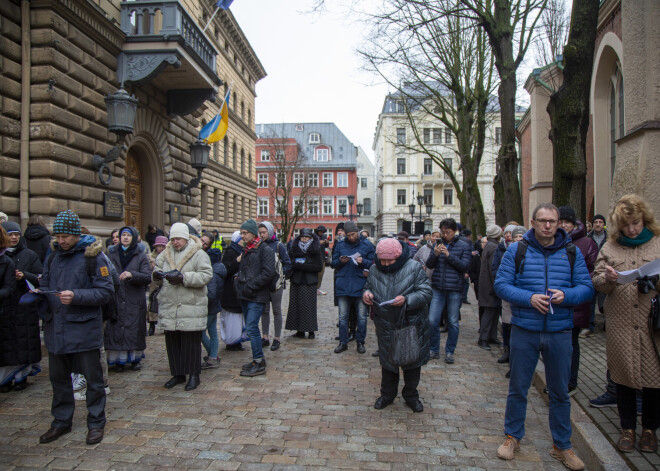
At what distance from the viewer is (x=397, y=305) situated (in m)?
4.98

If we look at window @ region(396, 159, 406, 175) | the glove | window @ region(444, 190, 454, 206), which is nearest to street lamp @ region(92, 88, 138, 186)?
the glove

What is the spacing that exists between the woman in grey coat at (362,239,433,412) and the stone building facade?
287 inches

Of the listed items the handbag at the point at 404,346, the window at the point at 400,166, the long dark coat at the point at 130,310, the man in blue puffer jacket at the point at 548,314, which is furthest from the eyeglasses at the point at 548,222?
the window at the point at 400,166

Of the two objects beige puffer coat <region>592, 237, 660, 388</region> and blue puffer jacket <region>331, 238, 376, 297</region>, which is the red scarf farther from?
beige puffer coat <region>592, 237, 660, 388</region>

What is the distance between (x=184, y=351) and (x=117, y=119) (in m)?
6.66

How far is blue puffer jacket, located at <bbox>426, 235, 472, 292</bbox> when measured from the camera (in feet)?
24.1

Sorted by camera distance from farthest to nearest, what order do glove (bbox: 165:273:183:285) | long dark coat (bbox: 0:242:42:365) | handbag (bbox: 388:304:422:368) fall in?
glove (bbox: 165:273:183:285) → long dark coat (bbox: 0:242:42:365) → handbag (bbox: 388:304:422:368)

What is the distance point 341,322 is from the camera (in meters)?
7.95

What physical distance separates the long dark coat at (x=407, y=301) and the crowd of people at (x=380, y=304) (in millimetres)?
15

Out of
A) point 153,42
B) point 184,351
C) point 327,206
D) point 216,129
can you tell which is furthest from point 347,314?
point 327,206

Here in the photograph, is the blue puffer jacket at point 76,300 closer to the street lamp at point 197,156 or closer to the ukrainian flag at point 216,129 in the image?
the street lamp at point 197,156

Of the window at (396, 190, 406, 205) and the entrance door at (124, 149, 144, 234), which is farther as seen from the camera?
the window at (396, 190, 406, 205)

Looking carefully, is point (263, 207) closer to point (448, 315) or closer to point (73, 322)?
point (448, 315)

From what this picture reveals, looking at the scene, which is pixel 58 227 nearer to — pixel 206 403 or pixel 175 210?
pixel 206 403
